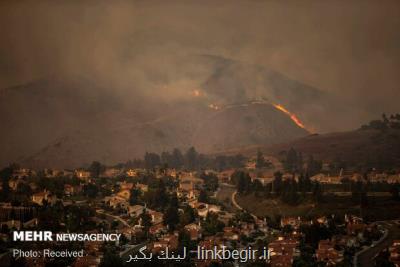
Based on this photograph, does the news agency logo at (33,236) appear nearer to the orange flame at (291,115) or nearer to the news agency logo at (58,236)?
the news agency logo at (58,236)

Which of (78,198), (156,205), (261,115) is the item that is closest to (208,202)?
(156,205)

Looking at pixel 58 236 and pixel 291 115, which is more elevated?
pixel 291 115

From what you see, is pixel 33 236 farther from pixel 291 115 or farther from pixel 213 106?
pixel 291 115

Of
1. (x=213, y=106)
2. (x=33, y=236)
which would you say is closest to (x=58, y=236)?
(x=33, y=236)

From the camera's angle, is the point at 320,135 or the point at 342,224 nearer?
the point at 342,224

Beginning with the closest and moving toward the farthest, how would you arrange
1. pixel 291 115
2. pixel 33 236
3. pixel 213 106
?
pixel 33 236
pixel 291 115
pixel 213 106

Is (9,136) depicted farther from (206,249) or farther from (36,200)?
(206,249)

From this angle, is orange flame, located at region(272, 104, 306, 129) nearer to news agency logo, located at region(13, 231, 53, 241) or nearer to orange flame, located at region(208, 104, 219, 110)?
orange flame, located at region(208, 104, 219, 110)

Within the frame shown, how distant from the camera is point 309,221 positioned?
2208cm

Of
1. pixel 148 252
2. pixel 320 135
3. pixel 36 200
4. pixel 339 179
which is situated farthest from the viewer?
pixel 320 135

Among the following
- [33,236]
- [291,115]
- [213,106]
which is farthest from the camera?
[213,106]

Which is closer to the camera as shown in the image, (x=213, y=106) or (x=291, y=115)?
(x=291, y=115)

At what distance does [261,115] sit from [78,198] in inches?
699

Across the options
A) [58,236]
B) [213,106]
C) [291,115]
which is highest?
[213,106]
